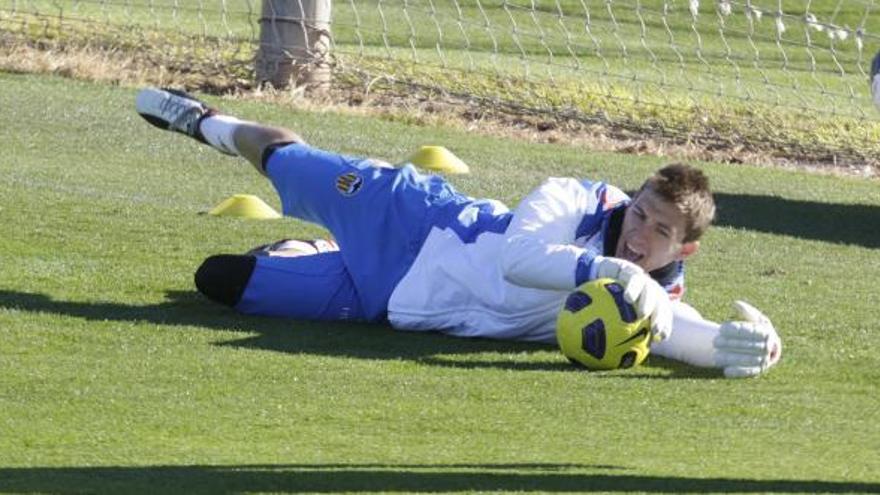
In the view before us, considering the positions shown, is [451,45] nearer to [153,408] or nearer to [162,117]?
[162,117]

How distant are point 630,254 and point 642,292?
0.40m

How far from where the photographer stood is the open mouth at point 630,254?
7297 mm

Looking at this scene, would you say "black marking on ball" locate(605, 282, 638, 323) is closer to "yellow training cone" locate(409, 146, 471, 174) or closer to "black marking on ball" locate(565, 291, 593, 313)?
"black marking on ball" locate(565, 291, 593, 313)

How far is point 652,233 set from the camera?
7230 mm

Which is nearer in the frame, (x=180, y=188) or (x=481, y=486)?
(x=481, y=486)

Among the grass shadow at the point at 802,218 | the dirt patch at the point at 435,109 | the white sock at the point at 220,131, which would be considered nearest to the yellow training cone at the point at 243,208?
the white sock at the point at 220,131

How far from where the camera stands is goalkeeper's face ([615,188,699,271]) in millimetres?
7168

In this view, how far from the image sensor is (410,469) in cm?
545

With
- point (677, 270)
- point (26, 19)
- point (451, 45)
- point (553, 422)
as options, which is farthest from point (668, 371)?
point (451, 45)

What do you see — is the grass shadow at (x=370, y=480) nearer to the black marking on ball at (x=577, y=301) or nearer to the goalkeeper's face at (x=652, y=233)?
the black marking on ball at (x=577, y=301)

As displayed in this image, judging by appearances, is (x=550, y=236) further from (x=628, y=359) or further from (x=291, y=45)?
(x=291, y=45)

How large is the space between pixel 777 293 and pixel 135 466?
395 cm

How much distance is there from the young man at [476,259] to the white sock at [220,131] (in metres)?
0.30

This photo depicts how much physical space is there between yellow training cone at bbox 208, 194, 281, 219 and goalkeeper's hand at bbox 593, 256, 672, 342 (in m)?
2.89
